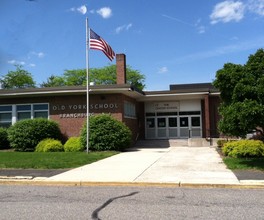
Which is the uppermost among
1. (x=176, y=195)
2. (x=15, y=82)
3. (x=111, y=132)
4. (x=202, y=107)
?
(x=15, y=82)

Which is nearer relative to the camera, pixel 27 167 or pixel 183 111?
pixel 27 167

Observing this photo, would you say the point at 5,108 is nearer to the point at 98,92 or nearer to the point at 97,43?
the point at 98,92

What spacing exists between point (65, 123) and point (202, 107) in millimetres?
12217

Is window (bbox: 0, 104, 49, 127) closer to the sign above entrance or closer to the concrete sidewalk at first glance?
the sign above entrance

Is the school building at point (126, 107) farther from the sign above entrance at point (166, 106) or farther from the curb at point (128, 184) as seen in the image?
the curb at point (128, 184)

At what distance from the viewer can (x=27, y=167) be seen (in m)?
15.3

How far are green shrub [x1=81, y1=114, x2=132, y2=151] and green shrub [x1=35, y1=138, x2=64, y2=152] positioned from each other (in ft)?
5.42

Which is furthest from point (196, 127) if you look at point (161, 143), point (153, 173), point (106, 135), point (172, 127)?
point (153, 173)

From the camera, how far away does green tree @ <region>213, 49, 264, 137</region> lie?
43.5ft

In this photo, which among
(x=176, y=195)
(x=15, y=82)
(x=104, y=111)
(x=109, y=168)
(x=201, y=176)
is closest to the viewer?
(x=176, y=195)

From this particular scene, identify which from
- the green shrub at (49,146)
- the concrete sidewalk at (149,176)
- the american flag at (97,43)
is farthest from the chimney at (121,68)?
the concrete sidewalk at (149,176)

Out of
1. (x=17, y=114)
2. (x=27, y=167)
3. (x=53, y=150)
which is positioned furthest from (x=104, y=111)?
(x=27, y=167)

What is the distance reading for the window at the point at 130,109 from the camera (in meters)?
28.2

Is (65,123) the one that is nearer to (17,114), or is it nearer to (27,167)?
(17,114)
